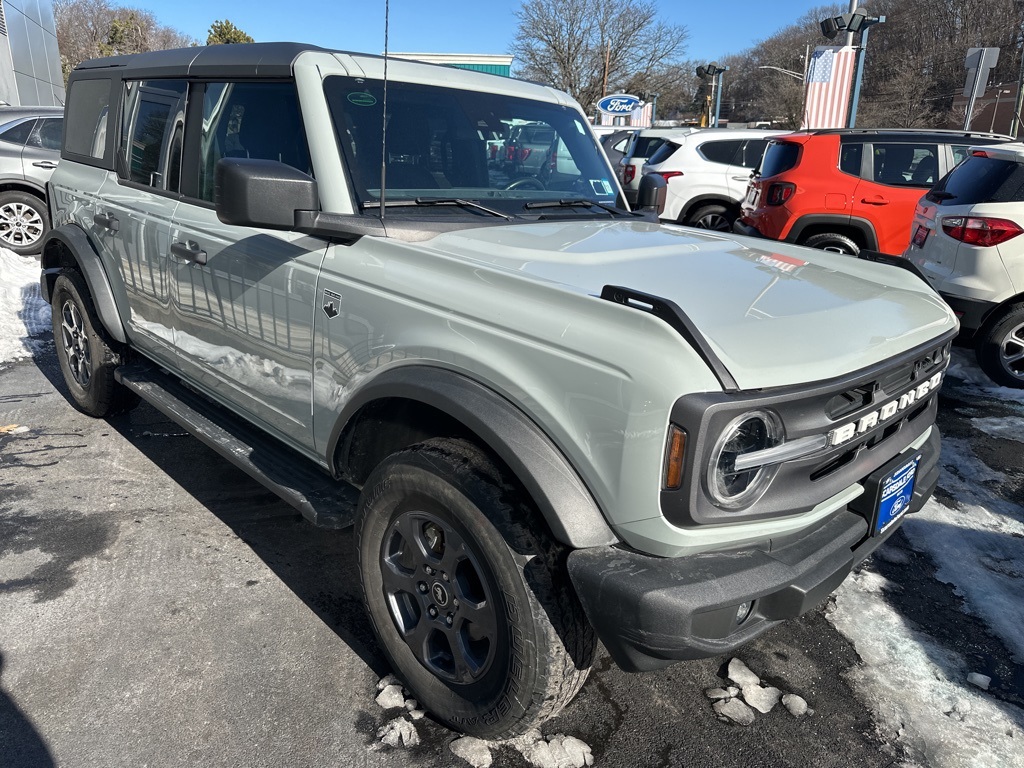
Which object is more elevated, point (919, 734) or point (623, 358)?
point (623, 358)

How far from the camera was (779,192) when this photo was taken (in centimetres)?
846

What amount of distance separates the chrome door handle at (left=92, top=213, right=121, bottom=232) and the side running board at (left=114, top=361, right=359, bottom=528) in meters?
0.78

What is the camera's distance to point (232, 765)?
2.30m

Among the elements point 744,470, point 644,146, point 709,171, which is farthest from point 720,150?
point 744,470

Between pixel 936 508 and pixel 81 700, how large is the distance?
3952mm

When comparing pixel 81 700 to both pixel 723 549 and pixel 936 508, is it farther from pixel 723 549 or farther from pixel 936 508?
pixel 936 508

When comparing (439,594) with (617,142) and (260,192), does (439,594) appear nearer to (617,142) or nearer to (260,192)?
(260,192)

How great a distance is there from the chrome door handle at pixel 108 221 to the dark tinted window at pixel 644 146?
1011cm

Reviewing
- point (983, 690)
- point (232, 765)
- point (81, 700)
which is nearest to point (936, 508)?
point (983, 690)

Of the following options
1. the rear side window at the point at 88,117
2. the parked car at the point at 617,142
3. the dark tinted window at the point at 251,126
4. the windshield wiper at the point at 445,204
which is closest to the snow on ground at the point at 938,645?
the windshield wiper at the point at 445,204

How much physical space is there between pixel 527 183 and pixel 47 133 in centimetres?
930

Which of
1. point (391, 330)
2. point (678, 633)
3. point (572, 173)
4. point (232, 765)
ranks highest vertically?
point (572, 173)

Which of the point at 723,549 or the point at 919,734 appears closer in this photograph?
the point at 723,549

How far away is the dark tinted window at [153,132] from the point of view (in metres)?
3.62
